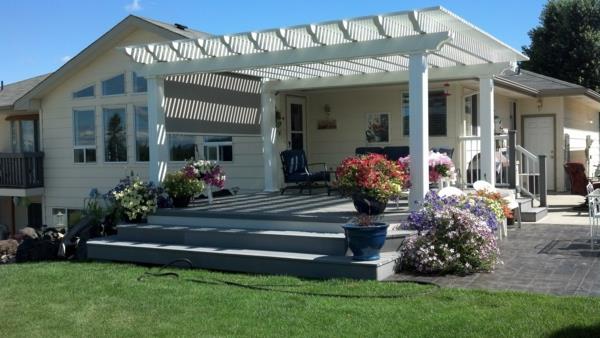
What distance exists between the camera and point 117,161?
12.9 metres

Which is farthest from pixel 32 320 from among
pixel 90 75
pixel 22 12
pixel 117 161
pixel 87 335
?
pixel 22 12

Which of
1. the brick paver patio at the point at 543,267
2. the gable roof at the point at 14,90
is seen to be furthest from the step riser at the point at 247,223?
the gable roof at the point at 14,90

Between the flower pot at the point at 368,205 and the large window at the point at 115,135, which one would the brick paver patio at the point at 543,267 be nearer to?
the flower pot at the point at 368,205

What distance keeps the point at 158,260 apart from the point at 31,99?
8.37 meters

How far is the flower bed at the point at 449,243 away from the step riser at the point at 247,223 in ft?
2.98

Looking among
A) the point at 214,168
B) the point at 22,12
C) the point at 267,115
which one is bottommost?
the point at 214,168

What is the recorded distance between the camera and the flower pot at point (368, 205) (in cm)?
695

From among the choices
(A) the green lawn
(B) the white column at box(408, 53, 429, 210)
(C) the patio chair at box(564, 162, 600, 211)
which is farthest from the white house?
(A) the green lawn

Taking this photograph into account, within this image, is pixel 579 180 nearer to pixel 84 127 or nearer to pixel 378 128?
pixel 378 128

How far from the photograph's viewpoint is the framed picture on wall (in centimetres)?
1233

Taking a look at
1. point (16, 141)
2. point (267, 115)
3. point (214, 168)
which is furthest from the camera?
point (16, 141)

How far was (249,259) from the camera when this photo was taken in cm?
671

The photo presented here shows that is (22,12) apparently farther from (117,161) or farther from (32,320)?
(32,320)

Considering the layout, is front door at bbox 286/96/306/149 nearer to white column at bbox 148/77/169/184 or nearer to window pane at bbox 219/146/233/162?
window pane at bbox 219/146/233/162
